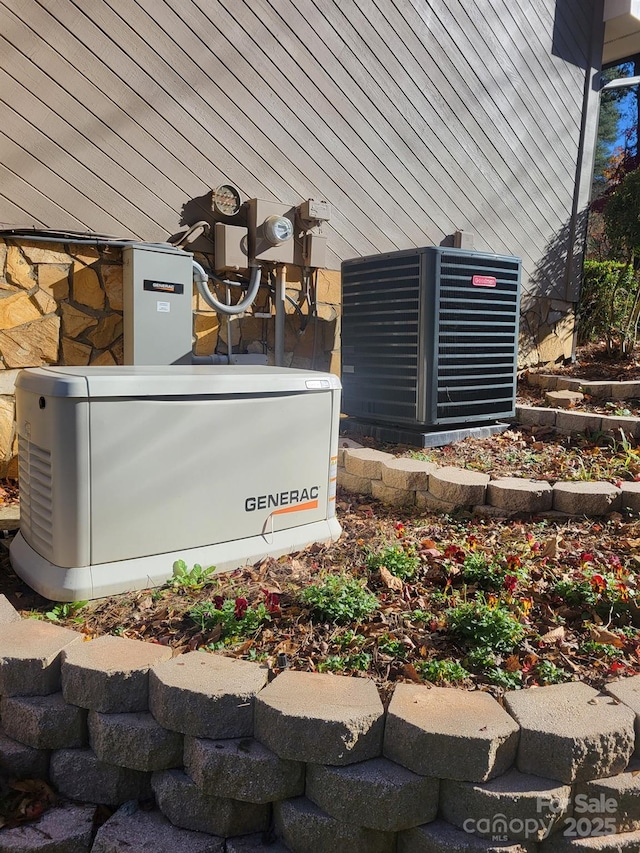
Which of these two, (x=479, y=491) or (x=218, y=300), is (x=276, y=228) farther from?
(x=479, y=491)

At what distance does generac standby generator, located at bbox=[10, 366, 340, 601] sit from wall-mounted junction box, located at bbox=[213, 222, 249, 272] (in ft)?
5.94

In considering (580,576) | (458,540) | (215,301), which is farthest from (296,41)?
(580,576)

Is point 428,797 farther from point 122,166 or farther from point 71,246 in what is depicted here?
point 122,166

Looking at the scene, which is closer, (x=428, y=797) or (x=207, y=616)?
(x=428, y=797)

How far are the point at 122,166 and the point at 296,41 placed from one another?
5.29ft

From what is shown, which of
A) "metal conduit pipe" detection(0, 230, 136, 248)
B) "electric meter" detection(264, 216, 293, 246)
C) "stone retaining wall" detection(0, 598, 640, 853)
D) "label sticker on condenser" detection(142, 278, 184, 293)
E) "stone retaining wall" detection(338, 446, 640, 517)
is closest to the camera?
"stone retaining wall" detection(0, 598, 640, 853)

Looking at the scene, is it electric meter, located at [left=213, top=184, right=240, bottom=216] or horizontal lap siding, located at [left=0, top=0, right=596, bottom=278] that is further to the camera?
electric meter, located at [left=213, top=184, right=240, bottom=216]

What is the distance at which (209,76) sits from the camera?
415cm

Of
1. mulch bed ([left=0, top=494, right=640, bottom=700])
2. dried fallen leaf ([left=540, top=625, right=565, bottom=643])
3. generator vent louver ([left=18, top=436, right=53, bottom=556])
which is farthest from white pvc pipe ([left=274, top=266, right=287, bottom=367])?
dried fallen leaf ([left=540, top=625, right=565, bottom=643])

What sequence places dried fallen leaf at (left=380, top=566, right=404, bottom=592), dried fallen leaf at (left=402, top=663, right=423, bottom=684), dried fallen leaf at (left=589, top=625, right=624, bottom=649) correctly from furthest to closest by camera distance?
1. dried fallen leaf at (left=380, top=566, right=404, bottom=592)
2. dried fallen leaf at (left=589, top=625, right=624, bottom=649)
3. dried fallen leaf at (left=402, top=663, right=423, bottom=684)

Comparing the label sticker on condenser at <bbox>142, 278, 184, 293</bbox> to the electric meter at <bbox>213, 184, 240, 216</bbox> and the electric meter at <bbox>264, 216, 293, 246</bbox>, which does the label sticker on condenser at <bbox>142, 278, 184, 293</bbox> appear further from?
the electric meter at <bbox>264, 216, 293, 246</bbox>

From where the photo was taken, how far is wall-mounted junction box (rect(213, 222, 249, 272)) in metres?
4.20

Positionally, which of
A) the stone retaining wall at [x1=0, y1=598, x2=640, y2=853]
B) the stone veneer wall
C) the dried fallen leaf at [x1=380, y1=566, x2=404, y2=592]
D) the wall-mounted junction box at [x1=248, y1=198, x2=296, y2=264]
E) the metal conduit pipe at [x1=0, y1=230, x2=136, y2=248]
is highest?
the wall-mounted junction box at [x1=248, y1=198, x2=296, y2=264]

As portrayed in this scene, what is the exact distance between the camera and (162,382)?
2252mm
